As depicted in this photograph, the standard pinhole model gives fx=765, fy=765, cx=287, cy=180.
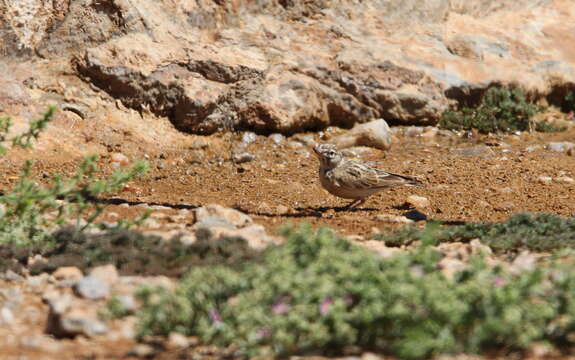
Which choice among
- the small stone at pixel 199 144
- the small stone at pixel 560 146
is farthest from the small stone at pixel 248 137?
the small stone at pixel 560 146

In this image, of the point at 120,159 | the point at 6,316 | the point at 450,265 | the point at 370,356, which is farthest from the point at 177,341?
the point at 120,159

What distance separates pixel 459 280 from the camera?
146 inches

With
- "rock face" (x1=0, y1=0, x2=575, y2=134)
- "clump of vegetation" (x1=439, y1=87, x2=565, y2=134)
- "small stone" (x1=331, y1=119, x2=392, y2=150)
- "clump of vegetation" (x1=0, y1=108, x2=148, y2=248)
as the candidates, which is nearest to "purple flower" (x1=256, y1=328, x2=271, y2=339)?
"clump of vegetation" (x1=0, y1=108, x2=148, y2=248)

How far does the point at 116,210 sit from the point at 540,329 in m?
4.05

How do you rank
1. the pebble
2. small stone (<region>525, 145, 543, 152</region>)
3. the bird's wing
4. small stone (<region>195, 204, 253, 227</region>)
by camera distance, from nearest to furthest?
small stone (<region>195, 204, 253, 227</region>), the bird's wing, the pebble, small stone (<region>525, 145, 543, 152</region>)

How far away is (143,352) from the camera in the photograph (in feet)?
11.8

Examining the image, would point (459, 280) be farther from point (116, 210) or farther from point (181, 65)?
point (181, 65)

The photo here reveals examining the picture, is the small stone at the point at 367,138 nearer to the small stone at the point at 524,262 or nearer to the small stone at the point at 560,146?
the small stone at the point at 560,146

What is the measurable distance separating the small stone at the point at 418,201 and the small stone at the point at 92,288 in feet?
13.7

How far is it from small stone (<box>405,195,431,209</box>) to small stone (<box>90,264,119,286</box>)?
12.8 ft

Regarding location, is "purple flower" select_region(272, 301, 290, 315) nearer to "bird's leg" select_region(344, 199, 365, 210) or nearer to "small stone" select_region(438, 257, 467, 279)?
"small stone" select_region(438, 257, 467, 279)

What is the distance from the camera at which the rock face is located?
9781mm

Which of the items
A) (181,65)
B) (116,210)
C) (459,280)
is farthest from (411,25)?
(459,280)

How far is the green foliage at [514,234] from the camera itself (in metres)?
5.74
